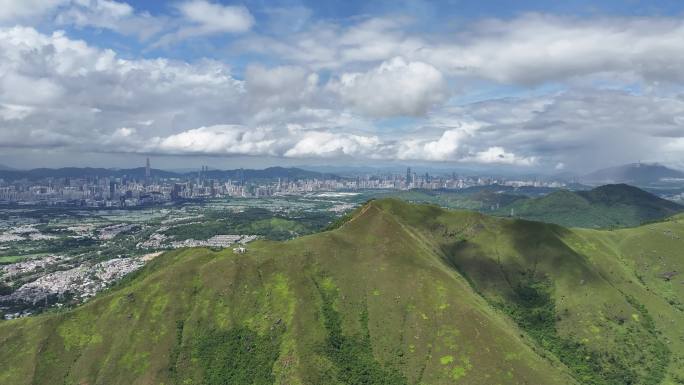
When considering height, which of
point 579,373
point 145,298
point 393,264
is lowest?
point 579,373

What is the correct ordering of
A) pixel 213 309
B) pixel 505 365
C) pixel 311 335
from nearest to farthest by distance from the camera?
1. pixel 505 365
2. pixel 311 335
3. pixel 213 309

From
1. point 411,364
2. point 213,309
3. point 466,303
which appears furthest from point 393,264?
point 213,309

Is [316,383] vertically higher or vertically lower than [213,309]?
lower

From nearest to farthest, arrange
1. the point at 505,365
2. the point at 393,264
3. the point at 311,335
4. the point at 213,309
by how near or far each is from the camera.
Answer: the point at 505,365 < the point at 311,335 < the point at 213,309 < the point at 393,264

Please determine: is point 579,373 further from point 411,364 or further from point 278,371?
point 278,371

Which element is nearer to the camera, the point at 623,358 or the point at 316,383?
the point at 316,383

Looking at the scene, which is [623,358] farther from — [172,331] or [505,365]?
[172,331]

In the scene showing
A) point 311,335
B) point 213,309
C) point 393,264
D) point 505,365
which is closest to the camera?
point 505,365

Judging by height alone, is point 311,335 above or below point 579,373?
above

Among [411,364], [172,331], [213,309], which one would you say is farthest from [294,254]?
[411,364]
